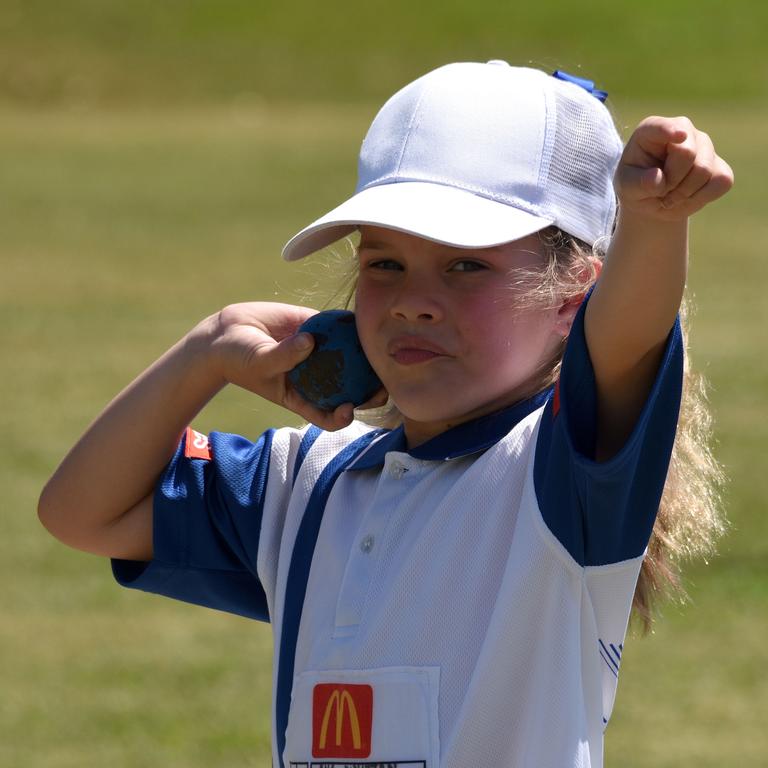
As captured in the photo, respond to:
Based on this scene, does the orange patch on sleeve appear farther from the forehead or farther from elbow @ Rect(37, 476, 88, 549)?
the forehead

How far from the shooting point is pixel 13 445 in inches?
288

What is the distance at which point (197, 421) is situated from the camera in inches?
293

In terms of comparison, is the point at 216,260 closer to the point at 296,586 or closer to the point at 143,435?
the point at 143,435

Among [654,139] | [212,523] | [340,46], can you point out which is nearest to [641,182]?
[654,139]

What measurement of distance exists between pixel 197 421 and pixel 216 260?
551cm

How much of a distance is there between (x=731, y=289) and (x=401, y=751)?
9.91 meters

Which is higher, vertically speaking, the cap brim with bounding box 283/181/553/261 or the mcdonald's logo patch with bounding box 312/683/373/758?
the cap brim with bounding box 283/181/553/261

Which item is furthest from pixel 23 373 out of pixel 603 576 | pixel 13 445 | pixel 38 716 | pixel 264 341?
pixel 603 576

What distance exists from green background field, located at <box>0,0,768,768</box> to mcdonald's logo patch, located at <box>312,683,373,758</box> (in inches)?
31.9

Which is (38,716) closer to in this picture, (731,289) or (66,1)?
(731,289)

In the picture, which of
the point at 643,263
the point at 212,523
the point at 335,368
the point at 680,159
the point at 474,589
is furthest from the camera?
the point at 212,523

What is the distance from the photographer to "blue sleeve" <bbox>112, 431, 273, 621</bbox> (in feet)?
7.23

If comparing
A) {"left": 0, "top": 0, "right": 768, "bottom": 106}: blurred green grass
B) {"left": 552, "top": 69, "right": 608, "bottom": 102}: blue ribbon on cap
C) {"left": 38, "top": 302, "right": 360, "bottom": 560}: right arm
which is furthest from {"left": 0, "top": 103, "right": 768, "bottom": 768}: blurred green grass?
{"left": 0, "top": 0, "right": 768, "bottom": 106}: blurred green grass

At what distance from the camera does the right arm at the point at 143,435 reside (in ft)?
7.42
